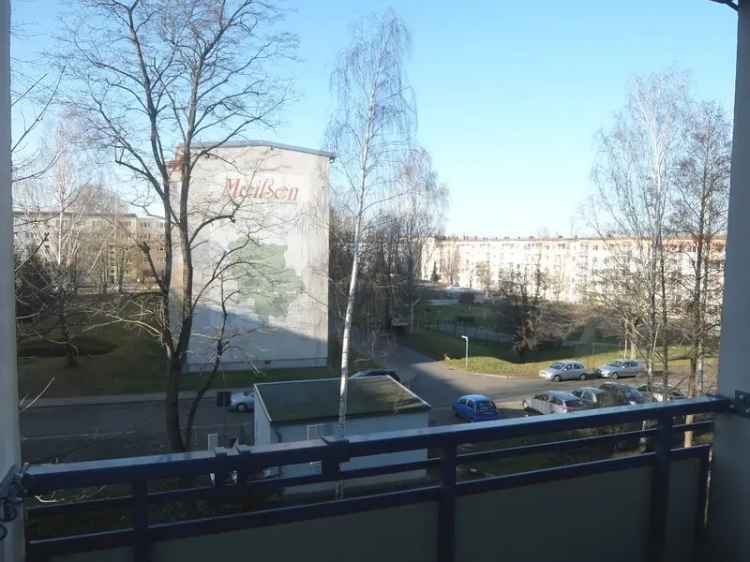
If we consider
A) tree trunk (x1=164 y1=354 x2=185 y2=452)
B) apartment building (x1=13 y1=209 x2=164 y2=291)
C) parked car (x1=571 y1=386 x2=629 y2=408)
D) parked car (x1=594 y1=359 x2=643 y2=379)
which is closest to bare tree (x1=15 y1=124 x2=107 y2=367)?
apartment building (x1=13 y1=209 x2=164 y2=291)

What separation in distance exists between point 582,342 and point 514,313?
12.7 ft

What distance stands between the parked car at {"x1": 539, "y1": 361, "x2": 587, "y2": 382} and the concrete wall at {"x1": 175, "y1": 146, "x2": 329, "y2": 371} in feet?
25.3

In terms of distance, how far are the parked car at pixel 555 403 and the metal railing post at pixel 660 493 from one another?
1009cm

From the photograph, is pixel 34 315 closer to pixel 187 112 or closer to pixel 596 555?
pixel 187 112

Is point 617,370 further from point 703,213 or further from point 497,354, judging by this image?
point 703,213

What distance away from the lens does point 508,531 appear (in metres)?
1.85

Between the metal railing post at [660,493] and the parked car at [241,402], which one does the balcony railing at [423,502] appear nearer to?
the metal railing post at [660,493]

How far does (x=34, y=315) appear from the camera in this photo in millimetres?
4535

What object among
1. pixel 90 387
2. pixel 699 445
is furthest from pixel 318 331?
pixel 699 445

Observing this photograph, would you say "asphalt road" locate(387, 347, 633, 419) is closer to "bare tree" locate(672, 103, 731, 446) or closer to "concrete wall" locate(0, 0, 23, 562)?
"bare tree" locate(672, 103, 731, 446)

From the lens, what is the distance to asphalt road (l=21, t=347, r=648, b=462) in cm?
1111

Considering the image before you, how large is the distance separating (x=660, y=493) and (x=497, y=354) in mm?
22434

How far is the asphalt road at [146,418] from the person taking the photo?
→ 11.1 m

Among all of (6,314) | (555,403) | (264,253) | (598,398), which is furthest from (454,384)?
(6,314)
